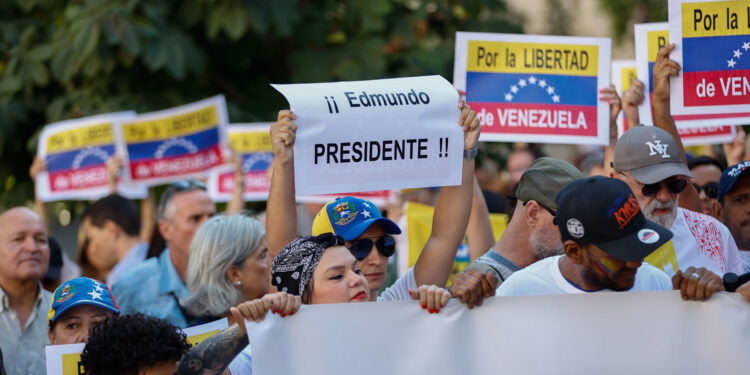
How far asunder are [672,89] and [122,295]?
10.4 ft

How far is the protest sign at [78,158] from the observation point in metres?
9.03

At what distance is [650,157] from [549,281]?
0.99 metres

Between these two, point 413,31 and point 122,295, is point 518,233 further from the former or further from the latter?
point 413,31

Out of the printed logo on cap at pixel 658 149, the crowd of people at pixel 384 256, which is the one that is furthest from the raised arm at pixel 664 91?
the printed logo on cap at pixel 658 149

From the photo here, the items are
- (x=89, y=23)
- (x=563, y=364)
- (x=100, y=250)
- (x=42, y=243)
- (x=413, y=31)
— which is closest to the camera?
(x=563, y=364)

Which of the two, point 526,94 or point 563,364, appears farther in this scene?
point 526,94

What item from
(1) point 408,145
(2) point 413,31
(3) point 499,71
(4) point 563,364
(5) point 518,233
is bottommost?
(4) point 563,364

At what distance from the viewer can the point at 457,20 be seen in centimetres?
1180

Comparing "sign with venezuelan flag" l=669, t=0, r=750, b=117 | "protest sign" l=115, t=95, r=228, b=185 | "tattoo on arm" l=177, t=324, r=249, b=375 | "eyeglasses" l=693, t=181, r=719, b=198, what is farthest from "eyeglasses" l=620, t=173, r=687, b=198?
"protest sign" l=115, t=95, r=228, b=185

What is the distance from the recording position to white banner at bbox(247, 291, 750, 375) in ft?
11.9

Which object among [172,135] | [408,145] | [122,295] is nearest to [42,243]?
[122,295]

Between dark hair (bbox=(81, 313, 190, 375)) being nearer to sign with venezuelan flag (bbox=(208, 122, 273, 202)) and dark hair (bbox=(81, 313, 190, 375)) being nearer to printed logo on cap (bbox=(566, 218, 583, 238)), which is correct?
printed logo on cap (bbox=(566, 218, 583, 238))

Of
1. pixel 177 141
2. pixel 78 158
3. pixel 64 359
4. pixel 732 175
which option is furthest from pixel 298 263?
pixel 78 158

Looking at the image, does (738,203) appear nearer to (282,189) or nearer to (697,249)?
(697,249)
